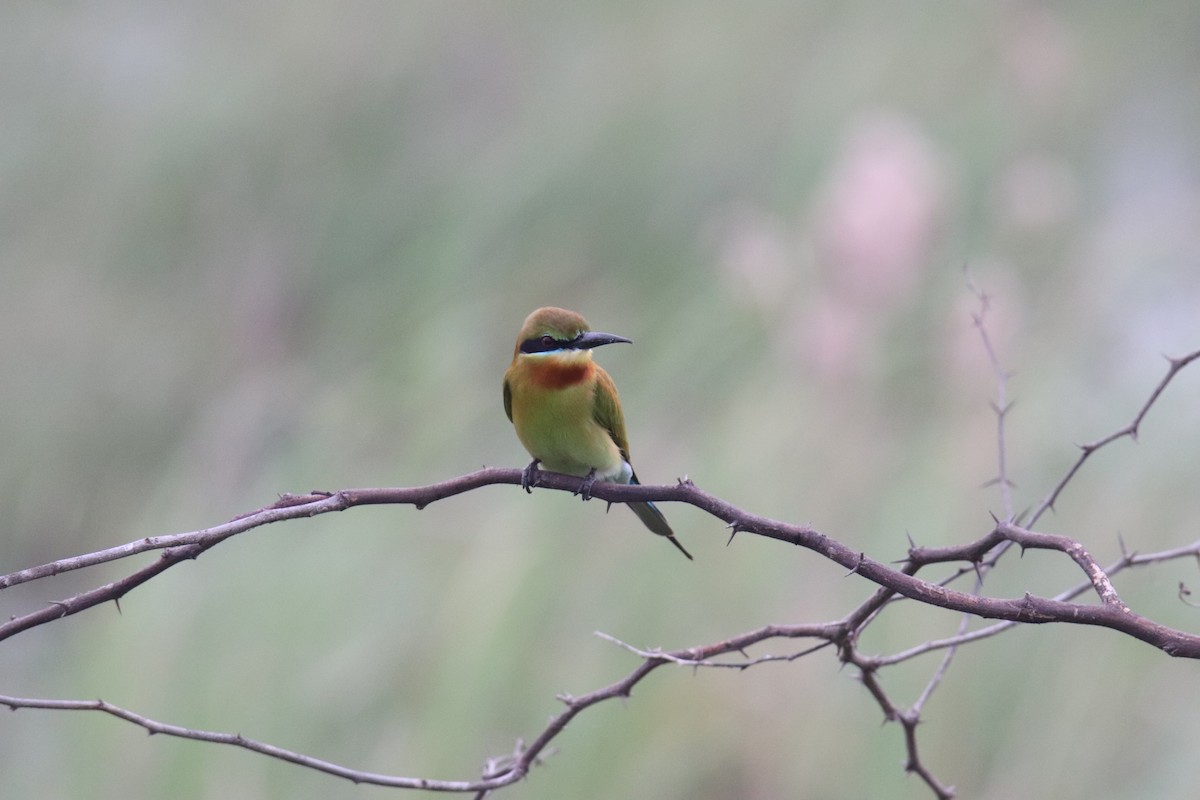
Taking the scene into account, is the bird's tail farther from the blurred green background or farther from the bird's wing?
the blurred green background

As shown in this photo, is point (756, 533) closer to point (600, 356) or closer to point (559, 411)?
point (559, 411)

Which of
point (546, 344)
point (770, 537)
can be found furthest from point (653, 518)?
point (770, 537)

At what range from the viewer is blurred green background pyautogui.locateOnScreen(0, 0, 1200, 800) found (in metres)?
3.00

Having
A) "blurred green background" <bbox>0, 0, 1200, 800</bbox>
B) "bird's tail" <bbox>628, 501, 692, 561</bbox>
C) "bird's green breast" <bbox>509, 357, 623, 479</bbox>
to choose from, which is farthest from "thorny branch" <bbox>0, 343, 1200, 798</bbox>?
"blurred green background" <bbox>0, 0, 1200, 800</bbox>

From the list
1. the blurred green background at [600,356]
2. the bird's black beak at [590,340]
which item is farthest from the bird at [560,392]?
the blurred green background at [600,356]

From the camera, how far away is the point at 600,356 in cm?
417

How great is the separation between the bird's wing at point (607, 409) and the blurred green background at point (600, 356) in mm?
1038

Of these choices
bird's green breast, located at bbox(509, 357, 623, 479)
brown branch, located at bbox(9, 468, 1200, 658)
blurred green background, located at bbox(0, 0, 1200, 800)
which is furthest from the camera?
blurred green background, located at bbox(0, 0, 1200, 800)

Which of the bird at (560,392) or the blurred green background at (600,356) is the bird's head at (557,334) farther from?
the blurred green background at (600,356)

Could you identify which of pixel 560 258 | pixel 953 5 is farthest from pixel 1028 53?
pixel 560 258

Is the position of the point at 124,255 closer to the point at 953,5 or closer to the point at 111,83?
the point at 111,83

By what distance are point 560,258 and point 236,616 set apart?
190cm

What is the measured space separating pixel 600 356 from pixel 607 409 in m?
2.19

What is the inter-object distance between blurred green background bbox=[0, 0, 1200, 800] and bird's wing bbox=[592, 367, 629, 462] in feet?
3.41
